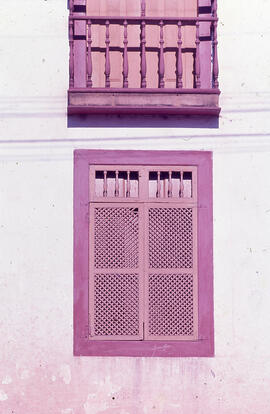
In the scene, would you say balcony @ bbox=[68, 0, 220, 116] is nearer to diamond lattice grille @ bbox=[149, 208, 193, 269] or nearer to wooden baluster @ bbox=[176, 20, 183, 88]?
wooden baluster @ bbox=[176, 20, 183, 88]

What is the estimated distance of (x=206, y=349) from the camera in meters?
7.33

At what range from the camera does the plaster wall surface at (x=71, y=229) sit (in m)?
7.29

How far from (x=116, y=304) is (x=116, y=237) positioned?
61 centimetres

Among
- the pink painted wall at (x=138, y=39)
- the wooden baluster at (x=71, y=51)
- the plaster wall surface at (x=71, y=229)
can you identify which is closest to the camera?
the plaster wall surface at (x=71, y=229)

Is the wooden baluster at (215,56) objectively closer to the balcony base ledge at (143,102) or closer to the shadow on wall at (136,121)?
the balcony base ledge at (143,102)

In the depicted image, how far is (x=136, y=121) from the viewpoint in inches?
294

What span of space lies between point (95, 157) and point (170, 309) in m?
1.55

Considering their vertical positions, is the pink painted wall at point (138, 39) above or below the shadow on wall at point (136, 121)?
above

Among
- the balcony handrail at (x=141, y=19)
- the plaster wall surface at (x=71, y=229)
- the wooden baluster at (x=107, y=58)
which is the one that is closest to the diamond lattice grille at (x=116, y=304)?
the plaster wall surface at (x=71, y=229)

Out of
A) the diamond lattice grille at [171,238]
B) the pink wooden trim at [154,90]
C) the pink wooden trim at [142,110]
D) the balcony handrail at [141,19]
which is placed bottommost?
the diamond lattice grille at [171,238]

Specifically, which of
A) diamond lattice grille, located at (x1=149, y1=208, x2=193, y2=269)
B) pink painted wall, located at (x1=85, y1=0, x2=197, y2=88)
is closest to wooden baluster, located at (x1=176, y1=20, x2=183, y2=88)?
pink painted wall, located at (x1=85, y1=0, x2=197, y2=88)

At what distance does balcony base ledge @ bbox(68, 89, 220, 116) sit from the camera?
735 cm

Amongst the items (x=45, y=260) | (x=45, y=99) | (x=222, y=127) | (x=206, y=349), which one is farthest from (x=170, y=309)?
(x=45, y=99)

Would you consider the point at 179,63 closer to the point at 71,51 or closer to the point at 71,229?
the point at 71,51
